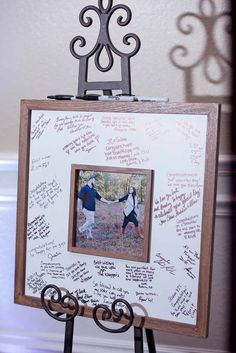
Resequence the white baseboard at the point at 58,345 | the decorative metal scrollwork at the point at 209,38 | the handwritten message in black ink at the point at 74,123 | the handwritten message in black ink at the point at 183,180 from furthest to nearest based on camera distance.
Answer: the white baseboard at the point at 58,345
the decorative metal scrollwork at the point at 209,38
the handwritten message in black ink at the point at 74,123
the handwritten message in black ink at the point at 183,180

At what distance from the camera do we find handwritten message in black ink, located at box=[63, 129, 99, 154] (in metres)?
1.33

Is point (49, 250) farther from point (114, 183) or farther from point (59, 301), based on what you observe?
point (114, 183)

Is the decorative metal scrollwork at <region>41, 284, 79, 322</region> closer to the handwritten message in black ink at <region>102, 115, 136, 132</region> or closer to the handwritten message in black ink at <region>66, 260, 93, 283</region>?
the handwritten message in black ink at <region>66, 260, 93, 283</region>

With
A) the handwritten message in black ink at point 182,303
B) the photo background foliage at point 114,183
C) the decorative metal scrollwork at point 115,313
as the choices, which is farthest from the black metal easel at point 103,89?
the photo background foliage at point 114,183

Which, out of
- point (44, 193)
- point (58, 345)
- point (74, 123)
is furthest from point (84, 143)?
point (58, 345)

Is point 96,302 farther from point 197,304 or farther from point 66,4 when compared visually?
point 66,4

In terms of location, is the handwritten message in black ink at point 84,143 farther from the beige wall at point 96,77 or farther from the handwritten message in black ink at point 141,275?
the beige wall at point 96,77

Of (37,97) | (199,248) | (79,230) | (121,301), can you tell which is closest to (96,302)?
(121,301)

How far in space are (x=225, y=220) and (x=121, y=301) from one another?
0.60 meters

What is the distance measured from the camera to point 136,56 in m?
1.76

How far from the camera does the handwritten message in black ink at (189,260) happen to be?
1.25 metres

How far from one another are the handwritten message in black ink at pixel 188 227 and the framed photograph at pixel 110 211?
0.07m

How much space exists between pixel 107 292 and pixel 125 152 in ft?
1.16

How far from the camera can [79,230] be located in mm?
1362
